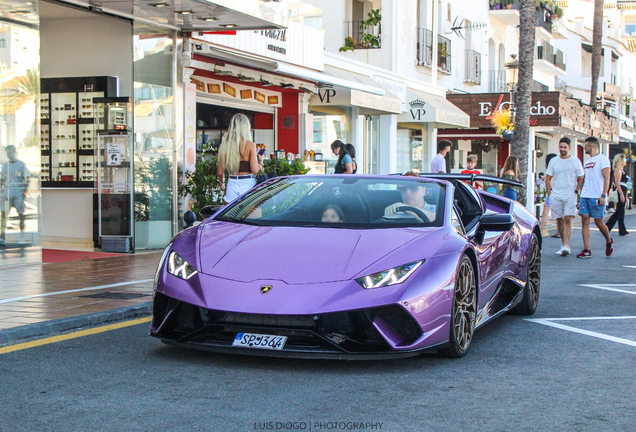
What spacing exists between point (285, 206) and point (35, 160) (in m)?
5.96

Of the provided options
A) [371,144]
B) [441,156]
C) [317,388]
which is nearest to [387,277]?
[317,388]

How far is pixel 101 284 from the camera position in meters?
8.70

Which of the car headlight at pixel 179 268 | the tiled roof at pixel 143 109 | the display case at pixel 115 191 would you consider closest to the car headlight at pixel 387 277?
the car headlight at pixel 179 268

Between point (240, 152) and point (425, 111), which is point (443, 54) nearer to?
point (425, 111)

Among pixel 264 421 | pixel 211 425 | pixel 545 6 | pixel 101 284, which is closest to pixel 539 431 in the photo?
pixel 264 421

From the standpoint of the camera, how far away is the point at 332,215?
5691 mm

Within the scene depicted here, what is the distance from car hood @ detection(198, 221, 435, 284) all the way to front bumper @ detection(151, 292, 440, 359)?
0.24m

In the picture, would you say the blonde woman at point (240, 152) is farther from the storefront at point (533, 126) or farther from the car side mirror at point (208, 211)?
the storefront at point (533, 126)

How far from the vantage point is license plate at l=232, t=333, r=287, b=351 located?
465 cm

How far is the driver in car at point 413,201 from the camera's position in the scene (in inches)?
224

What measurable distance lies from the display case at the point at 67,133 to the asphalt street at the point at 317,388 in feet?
25.4

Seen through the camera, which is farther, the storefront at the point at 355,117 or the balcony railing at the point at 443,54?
the balcony railing at the point at 443,54

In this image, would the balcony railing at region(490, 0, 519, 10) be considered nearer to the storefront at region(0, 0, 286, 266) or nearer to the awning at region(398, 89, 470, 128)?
the awning at region(398, 89, 470, 128)

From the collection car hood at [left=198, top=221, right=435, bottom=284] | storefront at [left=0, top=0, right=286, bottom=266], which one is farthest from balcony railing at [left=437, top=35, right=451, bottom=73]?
car hood at [left=198, top=221, right=435, bottom=284]
